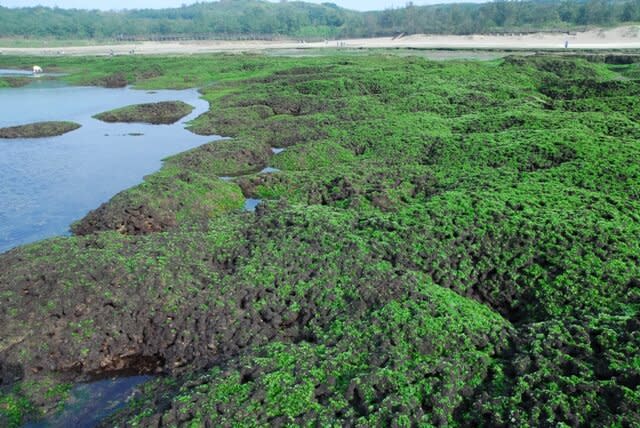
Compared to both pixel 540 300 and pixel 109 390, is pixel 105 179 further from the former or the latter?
pixel 540 300

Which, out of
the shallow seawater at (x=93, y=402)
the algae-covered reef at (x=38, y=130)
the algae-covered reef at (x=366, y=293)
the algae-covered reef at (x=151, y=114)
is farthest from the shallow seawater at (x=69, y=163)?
the shallow seawater at (x=93, y=402)

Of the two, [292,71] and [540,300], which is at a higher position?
[292,71]

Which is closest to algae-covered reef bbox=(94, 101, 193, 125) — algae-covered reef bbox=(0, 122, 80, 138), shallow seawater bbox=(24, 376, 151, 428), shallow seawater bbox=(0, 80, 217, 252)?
shallow seawater bbox=(0, 80, 217, 252)

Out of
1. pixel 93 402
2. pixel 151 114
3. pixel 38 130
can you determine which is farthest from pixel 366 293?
pixel 151 114

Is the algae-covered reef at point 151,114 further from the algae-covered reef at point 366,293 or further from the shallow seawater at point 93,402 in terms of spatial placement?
the shallow seawater at point 93,402

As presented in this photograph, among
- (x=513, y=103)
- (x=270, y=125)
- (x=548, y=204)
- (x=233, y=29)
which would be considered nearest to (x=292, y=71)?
(x=270, y=125)
